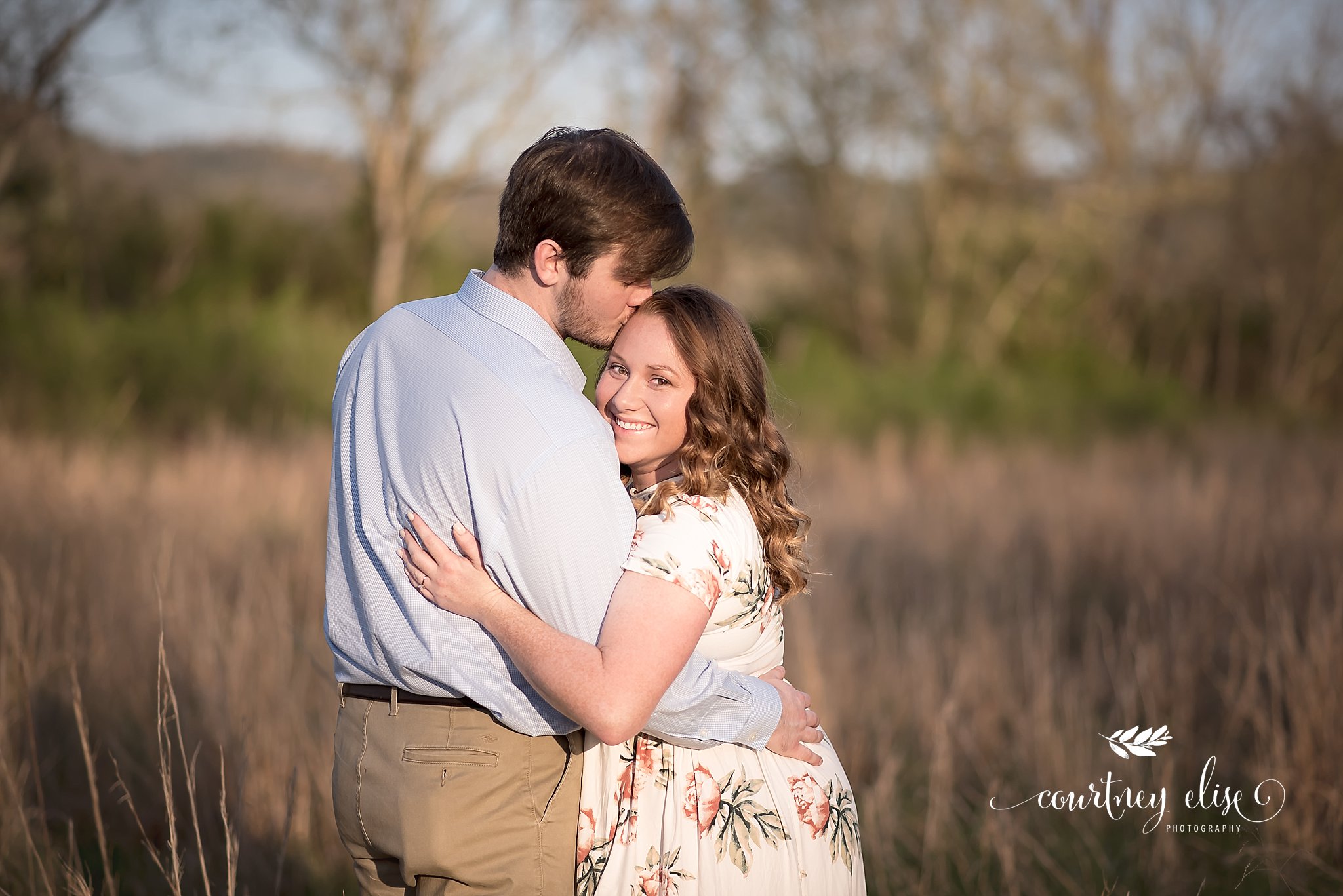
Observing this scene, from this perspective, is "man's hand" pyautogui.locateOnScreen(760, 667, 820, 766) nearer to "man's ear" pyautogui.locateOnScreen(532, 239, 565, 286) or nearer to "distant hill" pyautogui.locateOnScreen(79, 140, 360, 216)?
"man's ear" pyautogui.locateOnScreen(532, 239, 565, 286)

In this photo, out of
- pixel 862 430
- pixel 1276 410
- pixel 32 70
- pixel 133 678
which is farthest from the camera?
pixel 1276 410

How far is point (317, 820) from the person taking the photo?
4020 millimetres

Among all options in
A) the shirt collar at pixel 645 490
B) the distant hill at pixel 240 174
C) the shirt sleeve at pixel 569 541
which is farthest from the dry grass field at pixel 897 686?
the distant hill at pixel 240 174

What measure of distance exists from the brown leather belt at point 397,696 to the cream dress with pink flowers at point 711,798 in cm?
28

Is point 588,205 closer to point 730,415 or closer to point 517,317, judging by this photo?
point 517,317

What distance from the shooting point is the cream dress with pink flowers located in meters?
2.00

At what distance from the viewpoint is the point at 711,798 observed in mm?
2076

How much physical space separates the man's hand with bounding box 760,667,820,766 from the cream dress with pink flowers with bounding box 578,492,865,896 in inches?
A: 0.9

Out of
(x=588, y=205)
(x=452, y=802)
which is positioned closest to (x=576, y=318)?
(x=588, y=205)

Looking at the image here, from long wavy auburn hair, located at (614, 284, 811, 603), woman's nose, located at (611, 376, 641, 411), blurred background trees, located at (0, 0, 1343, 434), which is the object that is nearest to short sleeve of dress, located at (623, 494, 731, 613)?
long wavy auburn hair, located at (614, 284, 811, 603)

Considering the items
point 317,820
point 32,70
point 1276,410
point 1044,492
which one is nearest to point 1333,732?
point 317,820

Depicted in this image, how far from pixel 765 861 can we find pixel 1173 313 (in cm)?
2115

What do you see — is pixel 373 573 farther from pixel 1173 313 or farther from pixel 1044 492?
pixel 1173 313

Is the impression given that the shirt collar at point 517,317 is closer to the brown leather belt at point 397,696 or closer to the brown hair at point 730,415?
the brown hair at point 730,415
